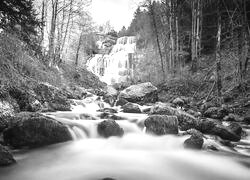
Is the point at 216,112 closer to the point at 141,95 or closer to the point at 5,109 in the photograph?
the point at 141,95

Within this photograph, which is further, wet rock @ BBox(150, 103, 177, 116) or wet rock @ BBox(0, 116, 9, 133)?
wet rock @ BBox(150, 103, 177, 116)

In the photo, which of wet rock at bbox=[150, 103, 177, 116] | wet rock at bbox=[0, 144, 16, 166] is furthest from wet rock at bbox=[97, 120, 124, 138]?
wet rock at bbox=[0, 144, 16, 166]

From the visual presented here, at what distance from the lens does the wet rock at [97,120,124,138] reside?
7781 mm

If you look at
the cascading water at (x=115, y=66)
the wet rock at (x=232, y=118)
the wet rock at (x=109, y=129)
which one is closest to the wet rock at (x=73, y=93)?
the wet rock at (x=109, y=129)

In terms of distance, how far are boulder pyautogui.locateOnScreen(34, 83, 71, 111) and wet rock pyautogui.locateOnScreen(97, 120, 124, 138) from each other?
3.39 m

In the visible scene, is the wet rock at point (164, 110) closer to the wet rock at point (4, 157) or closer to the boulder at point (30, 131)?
the boulder at point (30, 131)

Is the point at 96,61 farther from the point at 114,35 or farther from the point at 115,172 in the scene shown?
the point at 115,172

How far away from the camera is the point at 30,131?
6.36 metres

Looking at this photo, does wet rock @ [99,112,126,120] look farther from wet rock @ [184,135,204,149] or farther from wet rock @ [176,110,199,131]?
wet rock @ [184,135,204,149]

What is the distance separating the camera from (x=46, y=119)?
659 cm

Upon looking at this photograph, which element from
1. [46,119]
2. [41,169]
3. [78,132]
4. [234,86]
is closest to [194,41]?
[234,86]

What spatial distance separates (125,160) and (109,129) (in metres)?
1.83

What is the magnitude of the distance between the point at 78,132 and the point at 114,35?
168 feet

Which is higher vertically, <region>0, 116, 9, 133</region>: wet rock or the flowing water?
<region>0, 116, 9, 133</region>: wet rock
